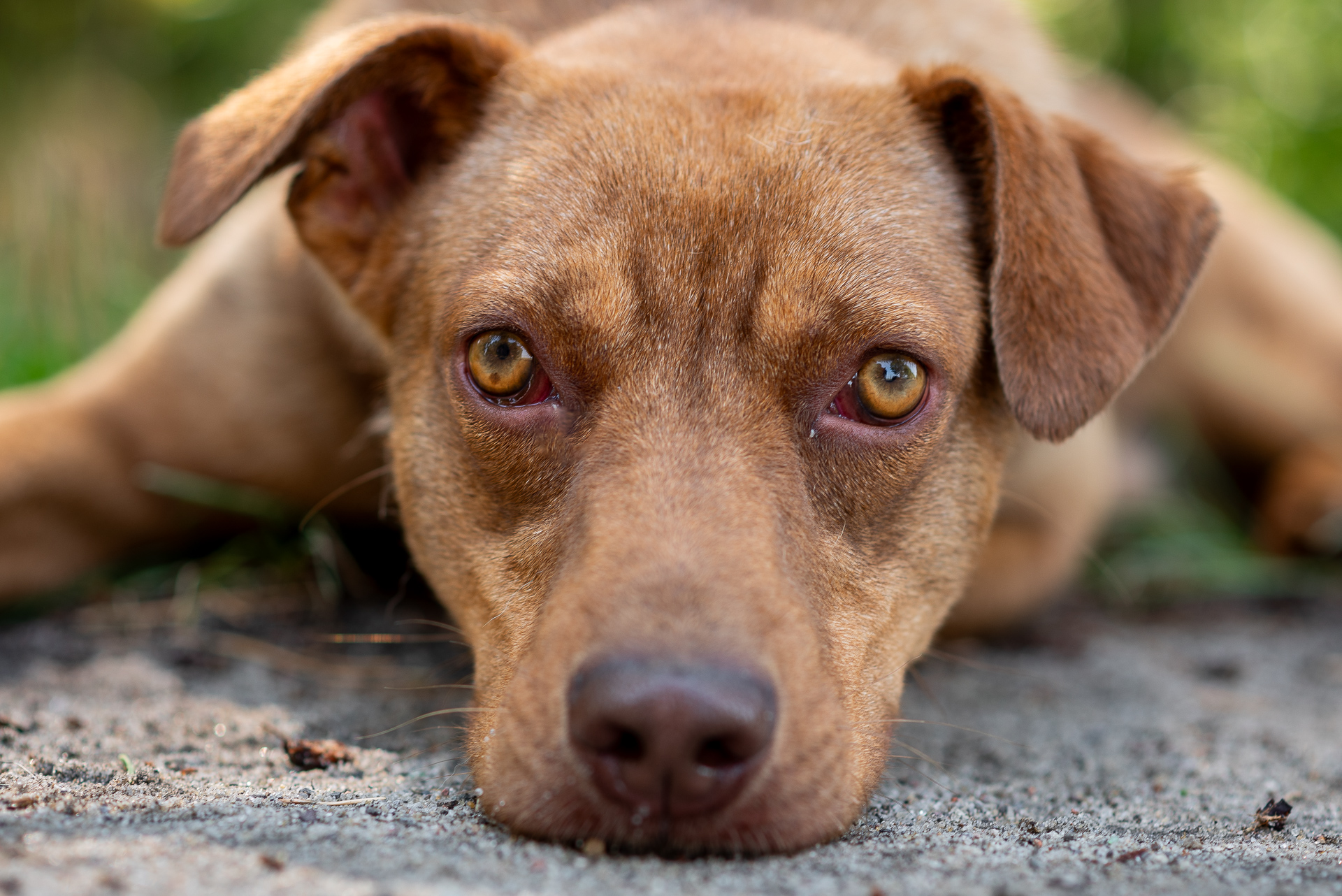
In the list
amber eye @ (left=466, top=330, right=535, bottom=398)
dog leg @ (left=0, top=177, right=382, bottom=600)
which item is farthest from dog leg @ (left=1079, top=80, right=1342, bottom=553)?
amber eye @ (left=466, top=330, right=535, bottom=398)

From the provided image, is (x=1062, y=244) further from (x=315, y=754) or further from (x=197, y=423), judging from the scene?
(x=197, y=423)

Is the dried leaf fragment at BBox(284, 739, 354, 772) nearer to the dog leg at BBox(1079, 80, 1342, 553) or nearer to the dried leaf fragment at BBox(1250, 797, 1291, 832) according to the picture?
the dried leaf fragment at BBox(1250, 797, 1291, 832)

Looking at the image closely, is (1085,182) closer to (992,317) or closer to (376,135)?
(992,317)

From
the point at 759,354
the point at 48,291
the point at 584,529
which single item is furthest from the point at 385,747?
the point at 48,291

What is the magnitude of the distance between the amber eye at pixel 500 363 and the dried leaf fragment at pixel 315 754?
2.82 ft

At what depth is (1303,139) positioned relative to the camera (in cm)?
1334

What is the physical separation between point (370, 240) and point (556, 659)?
1.62m

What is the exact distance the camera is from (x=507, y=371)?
277 centimetres

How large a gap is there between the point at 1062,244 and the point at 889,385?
0.60 m

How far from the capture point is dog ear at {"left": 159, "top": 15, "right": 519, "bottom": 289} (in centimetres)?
303

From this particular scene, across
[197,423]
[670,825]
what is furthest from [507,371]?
[197,423]

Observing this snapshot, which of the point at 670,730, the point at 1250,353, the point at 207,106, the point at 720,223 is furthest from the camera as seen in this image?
the point at 1250,353

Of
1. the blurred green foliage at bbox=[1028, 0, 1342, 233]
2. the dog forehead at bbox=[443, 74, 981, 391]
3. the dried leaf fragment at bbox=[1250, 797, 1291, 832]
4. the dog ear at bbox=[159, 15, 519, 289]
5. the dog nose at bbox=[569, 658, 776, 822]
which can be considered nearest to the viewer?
the dog nose at bbox=[569, 658, 776, 822]

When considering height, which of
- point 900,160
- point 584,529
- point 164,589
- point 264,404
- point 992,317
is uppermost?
point 900,160
